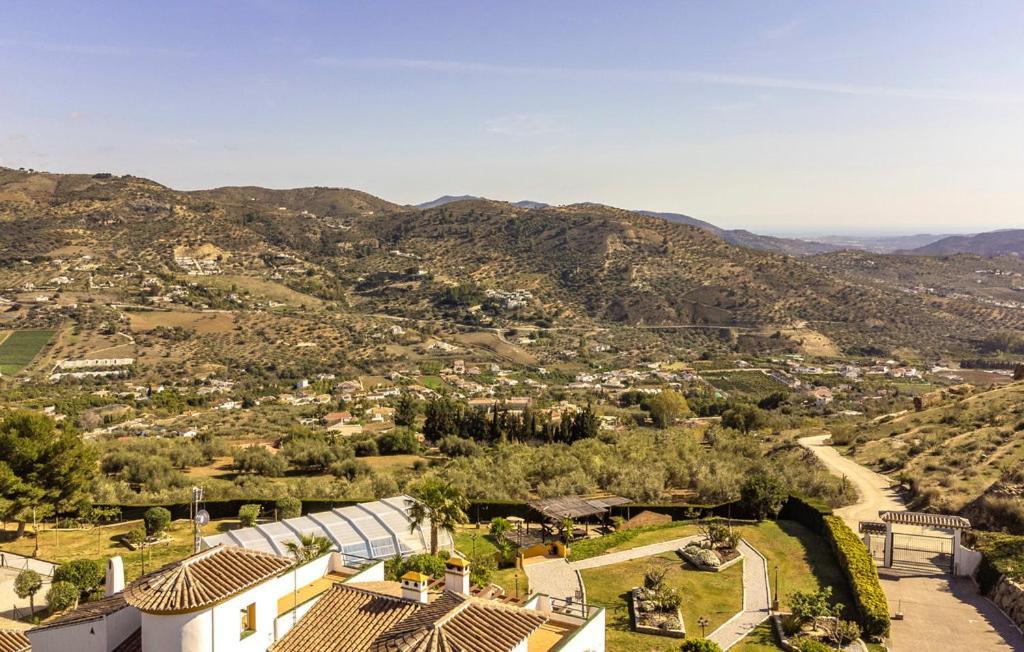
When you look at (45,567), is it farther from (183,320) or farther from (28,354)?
(183,320)

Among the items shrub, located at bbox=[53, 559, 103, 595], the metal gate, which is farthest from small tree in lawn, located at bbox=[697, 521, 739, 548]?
shrub, located at bbox=[53, 559, 103, 595]

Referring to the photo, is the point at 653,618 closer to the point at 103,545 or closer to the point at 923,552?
the point at 923,552

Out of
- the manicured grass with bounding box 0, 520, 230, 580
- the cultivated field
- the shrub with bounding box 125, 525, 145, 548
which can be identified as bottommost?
the manicured grass with bounding box 0, 520, 230, 580

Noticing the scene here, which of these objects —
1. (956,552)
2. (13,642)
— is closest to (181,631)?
(13,642)

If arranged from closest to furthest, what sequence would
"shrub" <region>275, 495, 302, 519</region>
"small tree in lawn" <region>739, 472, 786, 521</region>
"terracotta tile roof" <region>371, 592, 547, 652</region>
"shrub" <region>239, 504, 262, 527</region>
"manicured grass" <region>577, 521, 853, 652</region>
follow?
"terracotta tile roof" <region>371, 592, 547, 652</region>, "manicured grass" <region>577, 521, 853, 652</region>, "shrub" <region>239, 504, 262, 527</region>, "small tree in lawn" <region>739, 472, 786, 521</region>, "shrub" <region>275, 495, 302, 519</region>

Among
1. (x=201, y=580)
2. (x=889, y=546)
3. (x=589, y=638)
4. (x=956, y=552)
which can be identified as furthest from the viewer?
(x=889, y=546)

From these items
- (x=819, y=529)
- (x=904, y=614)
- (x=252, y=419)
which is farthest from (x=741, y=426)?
(x=252, y=419)

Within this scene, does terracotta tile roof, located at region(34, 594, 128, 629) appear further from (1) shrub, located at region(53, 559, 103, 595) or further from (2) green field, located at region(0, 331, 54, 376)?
(2) green field, located at region(0, 331, 54, 376)
